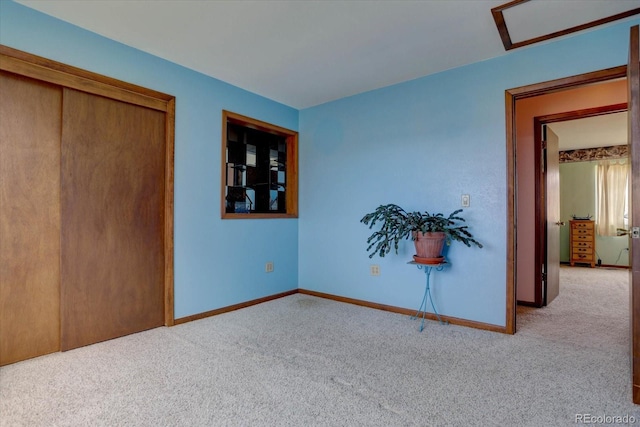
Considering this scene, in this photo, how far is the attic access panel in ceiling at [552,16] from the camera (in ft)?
6.90

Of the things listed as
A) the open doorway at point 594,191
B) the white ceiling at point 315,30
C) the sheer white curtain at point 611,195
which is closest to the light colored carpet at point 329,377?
the white ceiling at point 315,30

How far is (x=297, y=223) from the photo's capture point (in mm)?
4219

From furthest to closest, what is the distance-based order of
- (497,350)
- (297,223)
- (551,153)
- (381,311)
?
1. (297,223)
2. (551,153)
3. (381,311)
4. (497,350)

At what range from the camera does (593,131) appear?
5.44 meters

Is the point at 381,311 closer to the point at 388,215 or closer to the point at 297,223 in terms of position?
the point at 388,215

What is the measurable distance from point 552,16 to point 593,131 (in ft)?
14.1

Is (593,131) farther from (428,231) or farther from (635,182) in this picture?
(635,182)

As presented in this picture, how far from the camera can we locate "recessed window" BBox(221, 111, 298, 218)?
358cm

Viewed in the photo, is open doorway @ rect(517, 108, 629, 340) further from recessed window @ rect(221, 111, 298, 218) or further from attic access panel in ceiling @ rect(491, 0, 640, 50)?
recessed window @ rect(221, 111, 298, 218)

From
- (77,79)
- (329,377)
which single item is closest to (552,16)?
(329,377)

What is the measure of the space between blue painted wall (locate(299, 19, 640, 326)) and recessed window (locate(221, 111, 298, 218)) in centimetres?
19

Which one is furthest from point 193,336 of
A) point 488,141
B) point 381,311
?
point 488,141

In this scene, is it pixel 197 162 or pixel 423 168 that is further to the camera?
pixel 423 168

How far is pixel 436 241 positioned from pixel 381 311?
3.35 feet
